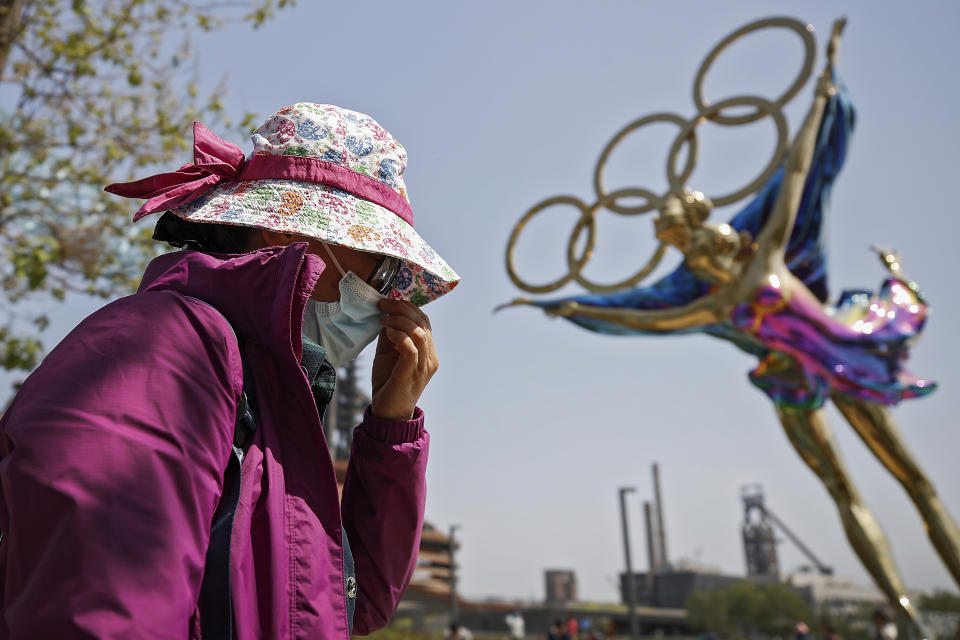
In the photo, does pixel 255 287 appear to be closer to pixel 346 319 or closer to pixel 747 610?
pixel 346 319

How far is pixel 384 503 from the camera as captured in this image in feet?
5.36

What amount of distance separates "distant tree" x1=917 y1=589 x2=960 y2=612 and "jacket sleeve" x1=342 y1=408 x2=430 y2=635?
4429 cm

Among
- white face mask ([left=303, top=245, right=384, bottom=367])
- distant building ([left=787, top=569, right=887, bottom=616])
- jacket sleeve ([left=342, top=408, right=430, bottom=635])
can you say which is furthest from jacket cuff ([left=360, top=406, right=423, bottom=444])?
distant building ([left=787, top=569, right=887, bottom=616])

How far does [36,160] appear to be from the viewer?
735 cm

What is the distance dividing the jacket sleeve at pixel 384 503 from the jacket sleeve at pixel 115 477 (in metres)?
0.54

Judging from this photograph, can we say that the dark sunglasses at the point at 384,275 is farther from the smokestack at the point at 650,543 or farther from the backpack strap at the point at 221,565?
the smokestack at the point at 650,543

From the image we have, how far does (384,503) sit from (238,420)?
1.69 feet

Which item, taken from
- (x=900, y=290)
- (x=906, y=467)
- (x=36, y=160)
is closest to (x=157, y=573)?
(x=36, y=160)

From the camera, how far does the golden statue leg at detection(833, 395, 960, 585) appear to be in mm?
9149

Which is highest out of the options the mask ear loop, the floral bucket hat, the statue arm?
the statue arm

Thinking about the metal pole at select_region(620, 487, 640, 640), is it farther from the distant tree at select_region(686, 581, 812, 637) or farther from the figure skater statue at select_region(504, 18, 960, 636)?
the distant tree at select_region(686, 581, 812, 637)

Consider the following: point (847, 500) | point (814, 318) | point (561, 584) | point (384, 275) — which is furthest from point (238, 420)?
point (561, 584)

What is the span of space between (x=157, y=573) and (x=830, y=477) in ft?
30.7

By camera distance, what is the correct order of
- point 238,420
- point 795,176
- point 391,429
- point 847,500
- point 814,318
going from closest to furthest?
point 238,420 < point 391,429 < point 847,500 < point 814,318 < point 795,176
